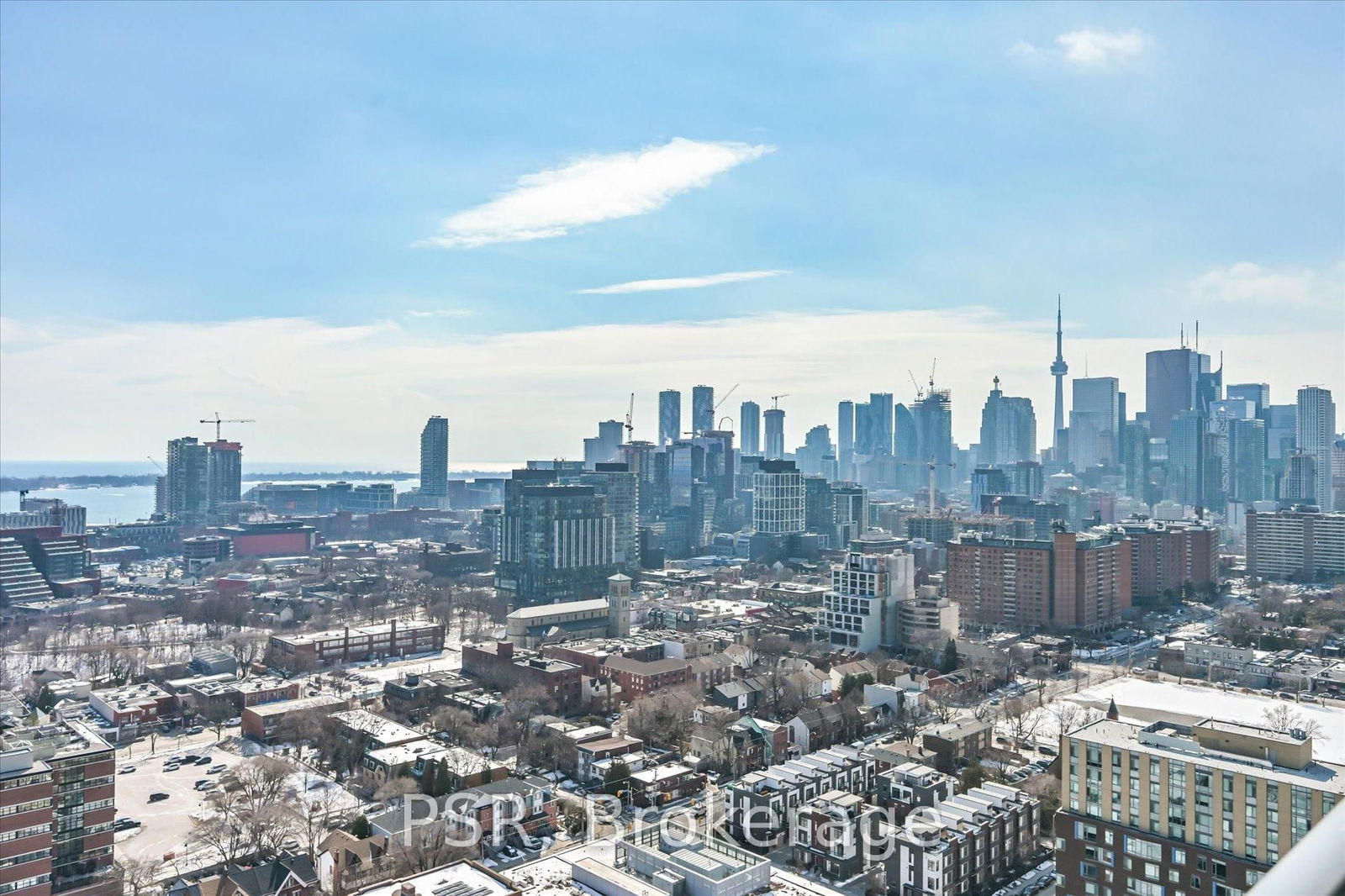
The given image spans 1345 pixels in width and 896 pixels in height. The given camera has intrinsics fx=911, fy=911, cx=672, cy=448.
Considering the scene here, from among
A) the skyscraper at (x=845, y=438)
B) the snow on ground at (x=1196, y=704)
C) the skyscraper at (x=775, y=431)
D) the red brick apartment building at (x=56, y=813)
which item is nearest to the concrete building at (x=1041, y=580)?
the snow on ground at (x=1196, y=704)

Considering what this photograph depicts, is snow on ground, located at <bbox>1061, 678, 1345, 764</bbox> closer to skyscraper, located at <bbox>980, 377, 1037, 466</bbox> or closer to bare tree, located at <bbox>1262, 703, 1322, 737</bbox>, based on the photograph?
bare tree, located at <bbox>1262, 703, 1322, 737</bbox>

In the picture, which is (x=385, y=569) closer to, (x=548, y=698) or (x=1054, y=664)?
(x=548, y=698)

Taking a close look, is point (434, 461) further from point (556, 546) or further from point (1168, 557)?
point (1168, 557)

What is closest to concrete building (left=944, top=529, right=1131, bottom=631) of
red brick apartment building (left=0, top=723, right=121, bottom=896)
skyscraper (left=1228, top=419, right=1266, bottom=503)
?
red brick apartment building (left=0, top=723, right=121, bottom=896)

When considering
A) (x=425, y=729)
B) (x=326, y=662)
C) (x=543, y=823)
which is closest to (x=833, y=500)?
(x=326, y=662)

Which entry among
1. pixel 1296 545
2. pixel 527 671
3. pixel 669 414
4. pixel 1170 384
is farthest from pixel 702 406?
pixel 527 671

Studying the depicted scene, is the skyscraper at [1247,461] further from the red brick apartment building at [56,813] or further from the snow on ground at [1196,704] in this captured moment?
the red brick apartment building at [56,813]
